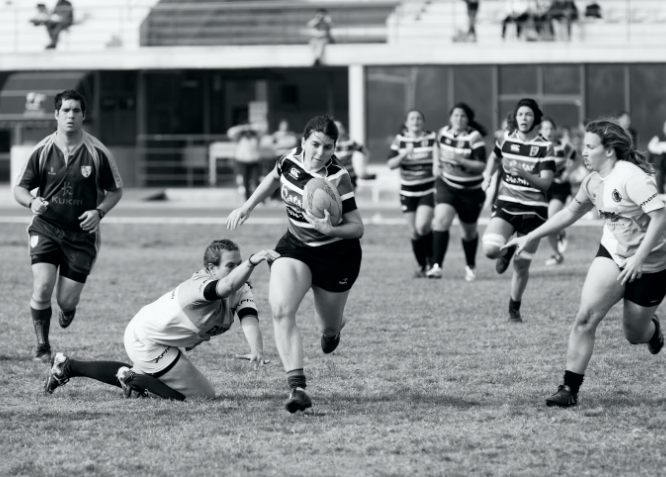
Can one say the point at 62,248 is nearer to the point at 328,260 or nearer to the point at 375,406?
the point at 328,260

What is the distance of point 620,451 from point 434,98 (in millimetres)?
27645

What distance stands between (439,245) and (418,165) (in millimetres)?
1149

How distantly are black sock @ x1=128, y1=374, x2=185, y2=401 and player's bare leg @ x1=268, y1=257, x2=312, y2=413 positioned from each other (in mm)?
821

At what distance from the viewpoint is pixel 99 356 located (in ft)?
30.7

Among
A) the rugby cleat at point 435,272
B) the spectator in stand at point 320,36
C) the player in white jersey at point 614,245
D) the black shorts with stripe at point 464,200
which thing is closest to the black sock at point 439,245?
the rugby cleat at point 435,272

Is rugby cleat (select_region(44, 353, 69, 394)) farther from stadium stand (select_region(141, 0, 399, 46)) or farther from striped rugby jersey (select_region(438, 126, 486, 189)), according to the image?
stadium stand (select_region(141, 0, 399, 46))

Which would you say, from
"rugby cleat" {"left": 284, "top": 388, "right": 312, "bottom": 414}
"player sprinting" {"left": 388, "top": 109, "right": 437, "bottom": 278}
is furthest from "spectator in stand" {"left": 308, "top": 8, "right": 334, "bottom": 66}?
"rugby cleat" {"left": 284, "top": 388, "right": 312, "bottom": 414}

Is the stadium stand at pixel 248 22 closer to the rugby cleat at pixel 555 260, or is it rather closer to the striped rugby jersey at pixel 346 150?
the striped rugby jersey at pixel 346 150

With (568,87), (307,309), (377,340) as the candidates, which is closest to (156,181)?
(568,87)

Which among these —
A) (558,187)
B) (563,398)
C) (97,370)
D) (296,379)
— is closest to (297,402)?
(296,379)

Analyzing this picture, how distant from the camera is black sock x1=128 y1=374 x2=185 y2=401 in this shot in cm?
740

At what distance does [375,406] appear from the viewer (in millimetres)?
7312

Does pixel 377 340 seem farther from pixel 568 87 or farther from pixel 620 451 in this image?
pixel 568 87

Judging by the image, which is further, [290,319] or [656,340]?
[656,340]
